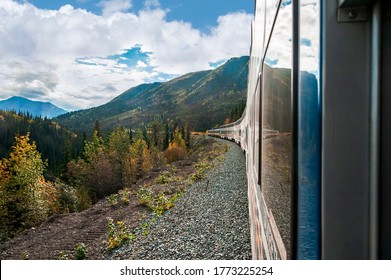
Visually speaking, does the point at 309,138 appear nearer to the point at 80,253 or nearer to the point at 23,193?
the point at 80,253

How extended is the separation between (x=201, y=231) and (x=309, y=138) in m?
7.18

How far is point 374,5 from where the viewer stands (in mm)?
912

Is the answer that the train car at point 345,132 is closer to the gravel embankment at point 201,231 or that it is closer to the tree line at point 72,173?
the gravel embankment at point 201,231

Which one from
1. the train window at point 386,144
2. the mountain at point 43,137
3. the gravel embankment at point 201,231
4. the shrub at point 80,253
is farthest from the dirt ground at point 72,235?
the mountain at point 43,137

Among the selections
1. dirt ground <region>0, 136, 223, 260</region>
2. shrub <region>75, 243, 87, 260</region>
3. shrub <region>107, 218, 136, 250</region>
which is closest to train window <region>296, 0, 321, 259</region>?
dirt ground <region>0, 136, 223, 260</region>

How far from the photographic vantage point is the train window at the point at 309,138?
103 centimetres

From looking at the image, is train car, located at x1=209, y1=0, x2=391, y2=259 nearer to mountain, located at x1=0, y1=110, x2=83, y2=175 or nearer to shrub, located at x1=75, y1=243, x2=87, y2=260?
shrub, located at x1=75, y1=243, x2=87, y2=260

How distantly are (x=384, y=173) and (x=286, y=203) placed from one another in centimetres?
52

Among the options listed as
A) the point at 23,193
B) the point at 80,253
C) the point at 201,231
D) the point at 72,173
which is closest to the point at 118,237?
the point at 80,253

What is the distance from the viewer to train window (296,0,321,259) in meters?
1.03

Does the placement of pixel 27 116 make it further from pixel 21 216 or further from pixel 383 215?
pixel 383 215

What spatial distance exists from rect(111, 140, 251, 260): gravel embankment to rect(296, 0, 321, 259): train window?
534 cm

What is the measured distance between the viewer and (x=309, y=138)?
41.9 inches
